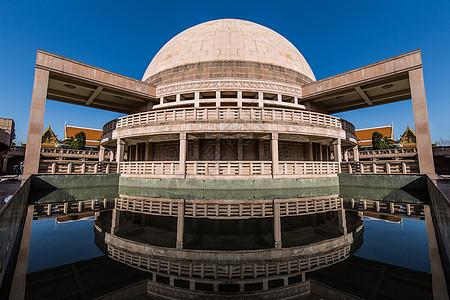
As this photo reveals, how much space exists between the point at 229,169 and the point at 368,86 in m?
14.3

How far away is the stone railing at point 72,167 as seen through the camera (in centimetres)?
1471

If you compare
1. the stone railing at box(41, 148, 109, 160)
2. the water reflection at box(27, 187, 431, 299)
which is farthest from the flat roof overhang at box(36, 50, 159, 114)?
the water reflection at box(27, 187, 431, 299)

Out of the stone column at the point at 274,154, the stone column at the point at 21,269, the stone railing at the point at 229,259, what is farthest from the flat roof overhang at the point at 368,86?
the stone column at the point at 21,269

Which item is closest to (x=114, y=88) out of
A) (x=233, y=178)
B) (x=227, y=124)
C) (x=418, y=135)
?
(x=227, y=124)

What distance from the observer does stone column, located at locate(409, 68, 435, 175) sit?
14617mm

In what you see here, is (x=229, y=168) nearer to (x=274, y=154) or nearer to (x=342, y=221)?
(x=274, y=154)

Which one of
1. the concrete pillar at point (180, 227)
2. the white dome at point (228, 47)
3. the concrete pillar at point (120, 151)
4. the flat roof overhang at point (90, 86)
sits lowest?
the concrete pillar at point (180, 227)

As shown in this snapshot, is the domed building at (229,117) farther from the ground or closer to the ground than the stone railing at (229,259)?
farther from the ground

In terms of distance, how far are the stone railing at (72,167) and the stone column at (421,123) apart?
21855 mm

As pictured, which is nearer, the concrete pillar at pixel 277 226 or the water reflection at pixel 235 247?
the water reflection at pixel 235 247

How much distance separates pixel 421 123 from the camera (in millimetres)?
15391

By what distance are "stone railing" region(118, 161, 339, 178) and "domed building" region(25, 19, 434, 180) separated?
7 centimetres

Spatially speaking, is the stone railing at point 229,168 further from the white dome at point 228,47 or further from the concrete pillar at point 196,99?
the white dome at point 228,47

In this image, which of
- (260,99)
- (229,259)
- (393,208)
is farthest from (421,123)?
(229,259)
